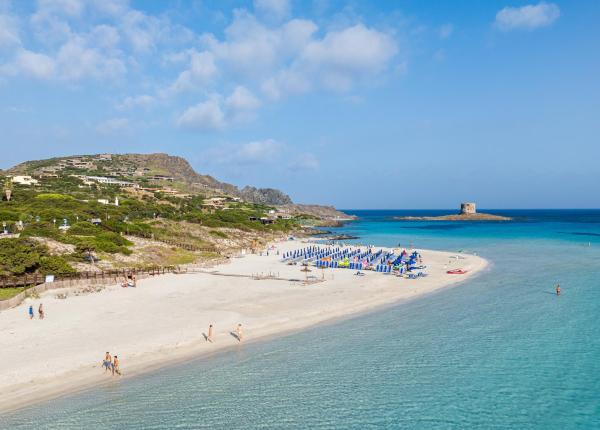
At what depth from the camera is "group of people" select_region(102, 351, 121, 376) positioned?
1847 cm

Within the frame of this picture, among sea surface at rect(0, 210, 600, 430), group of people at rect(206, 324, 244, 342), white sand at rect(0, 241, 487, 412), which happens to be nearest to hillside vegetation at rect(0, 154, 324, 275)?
white sand at rect(0, 241, 487, 412)

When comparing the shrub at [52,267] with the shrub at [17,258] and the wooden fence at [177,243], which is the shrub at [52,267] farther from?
the wooden fence at [177,243]

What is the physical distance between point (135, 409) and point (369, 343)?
12.4 metres

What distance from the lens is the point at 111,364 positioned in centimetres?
1891

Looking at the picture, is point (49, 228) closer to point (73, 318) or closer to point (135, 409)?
point (73, 318)

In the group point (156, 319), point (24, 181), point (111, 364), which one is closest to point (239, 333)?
point (156, 319)

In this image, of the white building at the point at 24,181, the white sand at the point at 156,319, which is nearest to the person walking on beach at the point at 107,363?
the white sand at the point at 156,319

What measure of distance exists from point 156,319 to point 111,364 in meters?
7.84

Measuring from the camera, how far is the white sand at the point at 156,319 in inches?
730

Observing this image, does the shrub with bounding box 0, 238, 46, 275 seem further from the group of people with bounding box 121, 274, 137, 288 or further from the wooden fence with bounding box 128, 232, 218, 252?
the wooden fence with bounding box 128, 232, 218, 252

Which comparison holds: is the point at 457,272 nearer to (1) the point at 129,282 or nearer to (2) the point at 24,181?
(1) the point at 129,282

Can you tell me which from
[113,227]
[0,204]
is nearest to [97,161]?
[0,204]

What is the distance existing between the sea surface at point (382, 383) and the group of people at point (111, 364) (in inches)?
32.7

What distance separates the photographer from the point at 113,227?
203 ft
